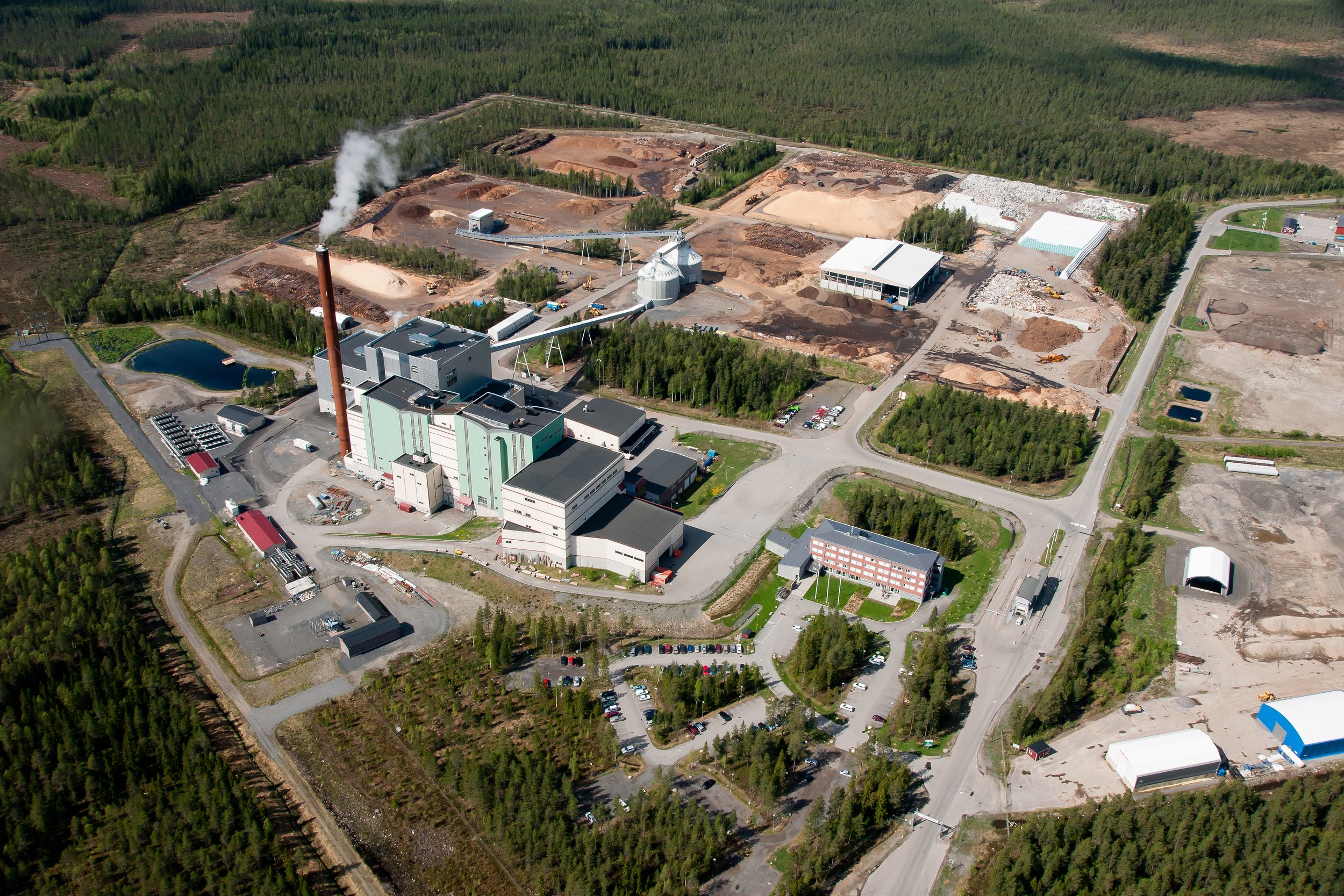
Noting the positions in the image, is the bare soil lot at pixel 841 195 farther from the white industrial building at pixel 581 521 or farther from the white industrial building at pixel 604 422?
the white industrial building at pixel 581 521

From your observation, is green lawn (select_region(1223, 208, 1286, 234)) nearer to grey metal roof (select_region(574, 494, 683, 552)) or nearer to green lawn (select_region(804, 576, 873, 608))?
green lawn (select_region(804, 576, 873, 608))

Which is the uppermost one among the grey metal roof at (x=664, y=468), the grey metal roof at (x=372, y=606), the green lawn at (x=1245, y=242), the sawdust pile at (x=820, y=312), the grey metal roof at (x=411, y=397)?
the grey metal roof at (x=411, y=397)

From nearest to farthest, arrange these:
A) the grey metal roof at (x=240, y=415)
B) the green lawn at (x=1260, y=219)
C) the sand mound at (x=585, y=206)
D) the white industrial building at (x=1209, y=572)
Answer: the white industrial building at (x=1209, y=572) → the grey metal roof at (x=240, y=415) → the green lawn at (x=1260, y=219) → the sand mound at (x=585, y=206)

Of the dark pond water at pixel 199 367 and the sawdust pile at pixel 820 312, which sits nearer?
the dark pond water at pixel 199 367

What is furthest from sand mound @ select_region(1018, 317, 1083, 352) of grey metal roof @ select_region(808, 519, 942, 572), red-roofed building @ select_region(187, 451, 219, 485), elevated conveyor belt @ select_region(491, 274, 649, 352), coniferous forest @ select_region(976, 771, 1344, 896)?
red-roofed building @ select_region(187, 451, 219, 485)

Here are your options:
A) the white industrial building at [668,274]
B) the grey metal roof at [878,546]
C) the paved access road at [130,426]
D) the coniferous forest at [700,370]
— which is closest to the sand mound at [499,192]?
the white industrial building at [668,274]

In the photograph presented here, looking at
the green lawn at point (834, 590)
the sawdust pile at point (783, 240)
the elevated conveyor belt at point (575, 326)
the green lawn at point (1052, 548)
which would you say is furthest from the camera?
the sawdust pile at point (783, 240)
